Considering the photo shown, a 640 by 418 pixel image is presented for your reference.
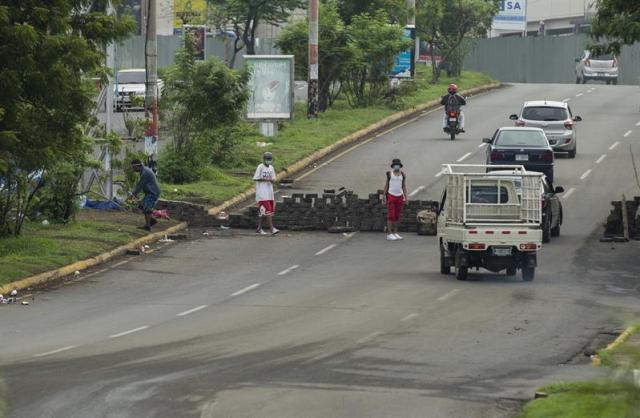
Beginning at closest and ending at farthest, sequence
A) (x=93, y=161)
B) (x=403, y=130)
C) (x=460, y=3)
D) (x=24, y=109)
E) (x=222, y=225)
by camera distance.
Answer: (x=24, y=109), (x=93, y=161), (x=222, y=225), (x=403, y=130), (x=460, y=3)

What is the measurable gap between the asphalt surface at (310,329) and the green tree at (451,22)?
93.8 ft

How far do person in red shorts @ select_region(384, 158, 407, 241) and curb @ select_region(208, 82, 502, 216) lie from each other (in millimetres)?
4718

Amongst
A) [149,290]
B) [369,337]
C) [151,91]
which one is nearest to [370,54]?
[151,91]

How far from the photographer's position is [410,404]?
37.7 feet

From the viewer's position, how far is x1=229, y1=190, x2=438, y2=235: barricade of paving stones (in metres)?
28.7

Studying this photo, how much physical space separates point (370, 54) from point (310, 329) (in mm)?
31843

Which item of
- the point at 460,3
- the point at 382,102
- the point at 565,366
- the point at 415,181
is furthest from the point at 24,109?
the point at 460,3

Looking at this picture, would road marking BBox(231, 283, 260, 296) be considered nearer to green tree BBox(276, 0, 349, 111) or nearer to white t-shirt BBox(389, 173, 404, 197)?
white t-shirt BBox(389, 173, 404, 197)

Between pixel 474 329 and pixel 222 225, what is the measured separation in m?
13.5

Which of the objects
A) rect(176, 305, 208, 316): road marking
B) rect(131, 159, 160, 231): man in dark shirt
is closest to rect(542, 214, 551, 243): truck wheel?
rect(131, 159, 160, 231): man in dark shirt

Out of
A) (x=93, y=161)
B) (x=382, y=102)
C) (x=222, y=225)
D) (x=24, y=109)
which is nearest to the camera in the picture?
(x=24, y=109)

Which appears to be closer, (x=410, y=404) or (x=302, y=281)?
(x=410, y=404)

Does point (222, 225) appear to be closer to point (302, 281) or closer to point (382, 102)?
point (302, 281)

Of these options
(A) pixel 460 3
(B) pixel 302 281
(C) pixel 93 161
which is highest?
(A) pixel 460 3
